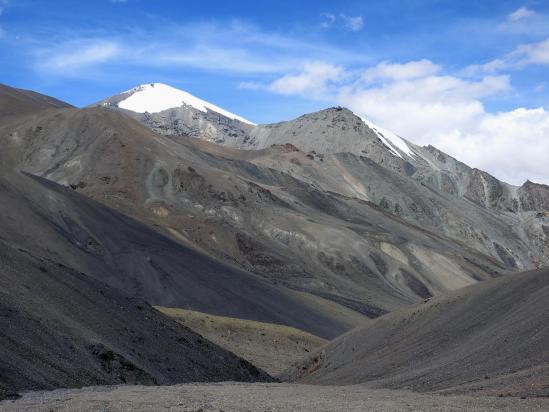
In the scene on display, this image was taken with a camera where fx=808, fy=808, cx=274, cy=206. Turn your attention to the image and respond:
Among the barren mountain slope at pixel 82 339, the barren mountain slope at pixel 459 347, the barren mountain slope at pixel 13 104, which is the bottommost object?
the barren mountain slope at pixel 82 339

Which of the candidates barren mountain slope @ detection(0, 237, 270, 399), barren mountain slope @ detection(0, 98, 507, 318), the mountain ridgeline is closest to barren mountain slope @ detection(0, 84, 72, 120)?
the mountain ridgeline

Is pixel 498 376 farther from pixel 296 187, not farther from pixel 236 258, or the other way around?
pixel 296 187

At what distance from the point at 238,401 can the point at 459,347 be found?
643 inches

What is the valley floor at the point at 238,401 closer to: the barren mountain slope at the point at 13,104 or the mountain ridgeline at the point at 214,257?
the mountain ridgeline at the point at 214,257

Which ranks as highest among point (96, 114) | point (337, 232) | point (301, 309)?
point (96, 114)

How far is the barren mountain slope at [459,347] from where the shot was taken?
28.3 metres

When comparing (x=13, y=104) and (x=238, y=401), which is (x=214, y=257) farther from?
(x=13, y=104)

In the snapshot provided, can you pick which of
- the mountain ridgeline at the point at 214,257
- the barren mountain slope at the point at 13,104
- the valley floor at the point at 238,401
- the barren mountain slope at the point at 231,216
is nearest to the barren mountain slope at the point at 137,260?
the mountain ridgeline at the point at 214,257

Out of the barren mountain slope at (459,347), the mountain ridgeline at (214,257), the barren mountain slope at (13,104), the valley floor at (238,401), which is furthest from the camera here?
the barren mountain slope at (13,104)

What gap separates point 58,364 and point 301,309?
49.9 metres

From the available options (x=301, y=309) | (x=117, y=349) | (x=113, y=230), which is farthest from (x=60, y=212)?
(x=117, y=349)

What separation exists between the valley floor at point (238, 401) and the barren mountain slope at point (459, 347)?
103 inches

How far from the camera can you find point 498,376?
27469 millimetres

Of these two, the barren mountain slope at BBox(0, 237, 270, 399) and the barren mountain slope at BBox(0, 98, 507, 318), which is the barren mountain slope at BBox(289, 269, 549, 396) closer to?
the barren mountain slope at BBox(0, 237, 270, 399)
